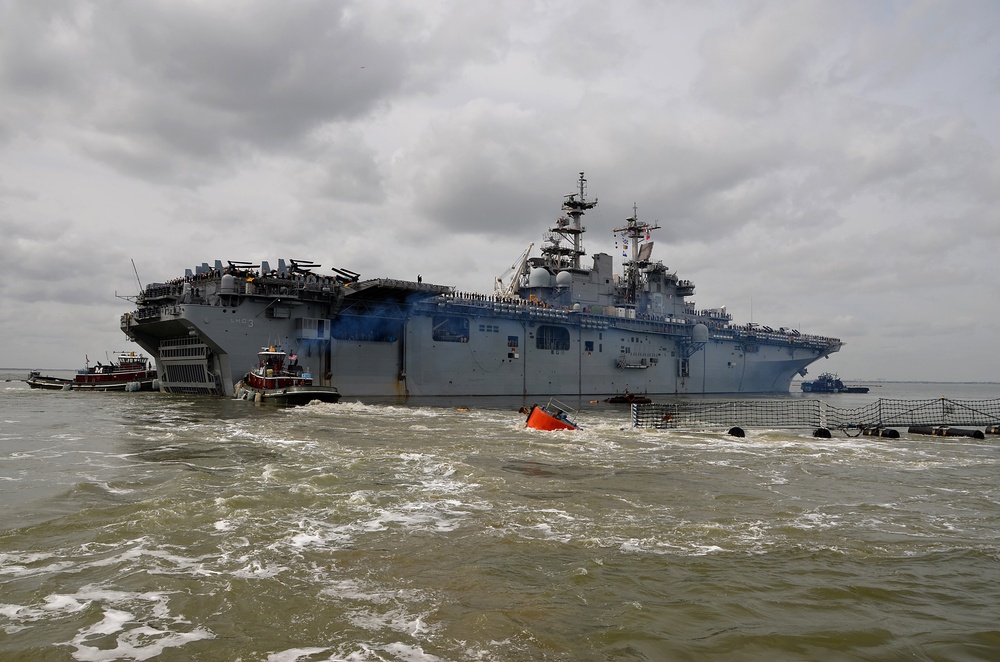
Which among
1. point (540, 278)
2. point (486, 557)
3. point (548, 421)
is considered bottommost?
point (486, 557)

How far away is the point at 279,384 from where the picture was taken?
33.2 metres

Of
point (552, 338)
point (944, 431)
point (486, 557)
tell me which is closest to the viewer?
point (486, 557)

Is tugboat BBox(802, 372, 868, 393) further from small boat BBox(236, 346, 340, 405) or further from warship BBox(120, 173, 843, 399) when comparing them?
small boat BBox(236, 346, 340, 405)

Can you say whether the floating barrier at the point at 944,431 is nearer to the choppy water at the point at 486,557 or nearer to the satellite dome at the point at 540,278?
the choppy water at the point at 486,557

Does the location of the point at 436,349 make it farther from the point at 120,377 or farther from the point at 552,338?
the point at 120,377

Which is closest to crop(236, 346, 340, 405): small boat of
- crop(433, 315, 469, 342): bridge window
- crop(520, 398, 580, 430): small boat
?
crop(433, 315, 469, 342): bridge window

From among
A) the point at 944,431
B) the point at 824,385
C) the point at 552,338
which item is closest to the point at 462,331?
the point at 552,338

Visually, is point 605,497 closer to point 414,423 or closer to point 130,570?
point 130,570

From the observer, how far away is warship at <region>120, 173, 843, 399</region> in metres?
36.3

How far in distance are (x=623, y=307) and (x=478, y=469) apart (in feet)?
138

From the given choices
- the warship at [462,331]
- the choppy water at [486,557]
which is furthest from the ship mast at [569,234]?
the choppy water at [486,557]

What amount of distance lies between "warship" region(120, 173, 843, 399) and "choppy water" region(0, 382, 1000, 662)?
20.3 meters

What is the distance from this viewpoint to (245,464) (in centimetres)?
1451

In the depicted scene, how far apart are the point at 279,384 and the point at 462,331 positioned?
43.2 feet
